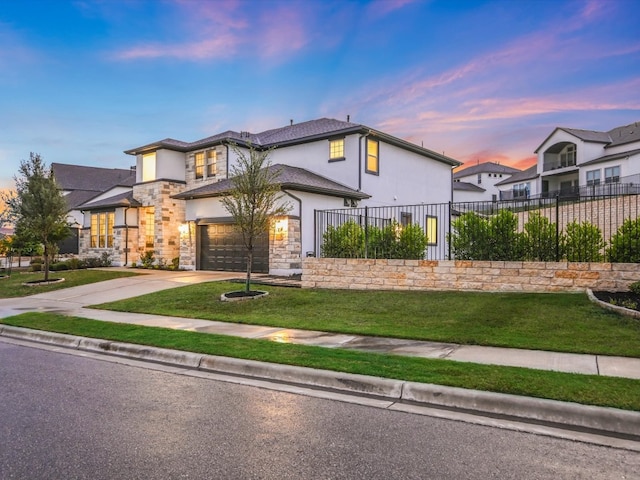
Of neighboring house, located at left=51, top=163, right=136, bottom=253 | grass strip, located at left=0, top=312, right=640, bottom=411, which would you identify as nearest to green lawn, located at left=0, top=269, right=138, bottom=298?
grass strip, located at left=0, top=312, right=640, bottom=411

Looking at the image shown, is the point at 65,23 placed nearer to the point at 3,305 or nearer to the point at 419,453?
the point at 3,305

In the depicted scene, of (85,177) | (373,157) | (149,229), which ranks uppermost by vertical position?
(85,177)

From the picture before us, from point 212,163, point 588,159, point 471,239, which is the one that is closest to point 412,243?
point 471,239

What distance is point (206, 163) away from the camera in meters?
25.5

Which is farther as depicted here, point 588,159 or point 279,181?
point 588,159

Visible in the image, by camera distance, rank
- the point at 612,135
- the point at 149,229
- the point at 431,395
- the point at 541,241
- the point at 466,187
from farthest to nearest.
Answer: the point at 466,187, the point at 612,135, the point at 149,229, the point at 541,241, the point at 431,395

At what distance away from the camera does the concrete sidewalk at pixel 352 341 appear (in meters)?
6.49

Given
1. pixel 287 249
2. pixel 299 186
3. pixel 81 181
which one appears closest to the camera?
pixel 299 186

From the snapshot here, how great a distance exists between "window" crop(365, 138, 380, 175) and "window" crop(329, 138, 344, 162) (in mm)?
1419

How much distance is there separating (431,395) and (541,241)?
8892 mm

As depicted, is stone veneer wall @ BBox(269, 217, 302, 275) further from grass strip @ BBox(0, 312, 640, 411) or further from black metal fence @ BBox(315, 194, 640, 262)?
grass strip @ BBox(0, 312, 640, 411)

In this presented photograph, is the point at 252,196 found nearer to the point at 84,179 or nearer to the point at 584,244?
the point at 584,244

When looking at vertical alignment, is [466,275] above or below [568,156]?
below

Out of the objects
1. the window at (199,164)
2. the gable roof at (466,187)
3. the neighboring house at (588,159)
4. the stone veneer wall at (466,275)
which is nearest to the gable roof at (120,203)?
the window at (199,164)
